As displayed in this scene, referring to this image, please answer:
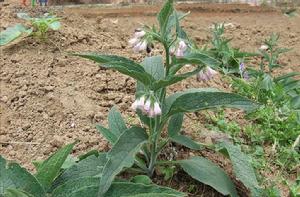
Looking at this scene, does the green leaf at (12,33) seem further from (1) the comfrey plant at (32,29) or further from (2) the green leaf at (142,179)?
(2) the green leaf at (142,179)

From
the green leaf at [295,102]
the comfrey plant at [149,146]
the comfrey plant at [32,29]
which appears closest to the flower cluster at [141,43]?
the comfrey plant at [149,146]

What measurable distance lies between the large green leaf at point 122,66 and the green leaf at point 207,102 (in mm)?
155

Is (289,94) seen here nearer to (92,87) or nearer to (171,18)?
(92,87)

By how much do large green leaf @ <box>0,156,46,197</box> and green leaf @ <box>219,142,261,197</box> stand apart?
766 mm

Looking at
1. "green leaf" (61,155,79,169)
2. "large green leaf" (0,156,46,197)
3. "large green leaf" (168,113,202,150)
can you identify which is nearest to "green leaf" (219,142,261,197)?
"large green leaf" (168,113,202,150)

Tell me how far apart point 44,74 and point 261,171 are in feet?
4.57

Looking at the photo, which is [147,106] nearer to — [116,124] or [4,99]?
[116,124]

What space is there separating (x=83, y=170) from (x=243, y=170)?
626 mm

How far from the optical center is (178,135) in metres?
2.43

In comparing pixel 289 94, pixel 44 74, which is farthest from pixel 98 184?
pixel 289 94

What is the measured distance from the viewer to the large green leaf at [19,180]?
79.7 inches

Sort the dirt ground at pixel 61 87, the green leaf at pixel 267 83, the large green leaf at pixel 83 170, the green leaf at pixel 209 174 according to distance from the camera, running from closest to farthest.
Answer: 1. the large green leaf at pixel 83 170
2. the green leaf at pixel 209 174
3. the dirt ground at pixel 61 87
4. the green leaf at pixel 267 83

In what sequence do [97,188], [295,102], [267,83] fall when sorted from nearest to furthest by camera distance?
[97,188] → [295,102] → [267,83]

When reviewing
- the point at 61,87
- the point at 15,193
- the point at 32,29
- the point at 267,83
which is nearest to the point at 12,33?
the point at 32,29
